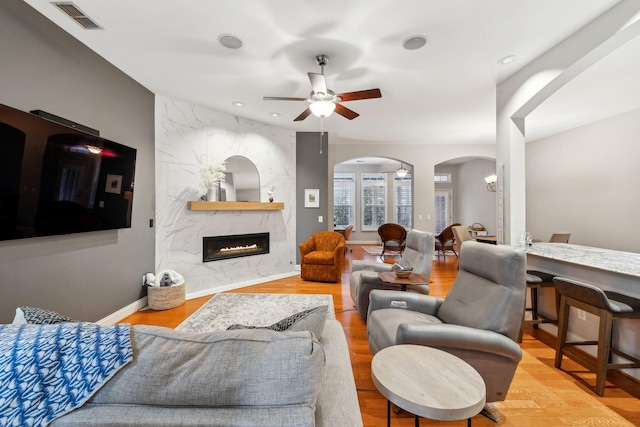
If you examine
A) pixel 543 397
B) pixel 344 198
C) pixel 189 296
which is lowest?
pixel 543 397

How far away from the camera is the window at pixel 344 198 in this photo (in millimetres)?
10242

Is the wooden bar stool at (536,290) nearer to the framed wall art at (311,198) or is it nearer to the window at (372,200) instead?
the framed wall art at (311,198)

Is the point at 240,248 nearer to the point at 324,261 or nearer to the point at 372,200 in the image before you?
the point at 324,261

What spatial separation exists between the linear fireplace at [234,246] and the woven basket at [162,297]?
770 millimetres

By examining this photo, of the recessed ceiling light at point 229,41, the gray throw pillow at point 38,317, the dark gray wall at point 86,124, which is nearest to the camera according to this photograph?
the gray throw pillow at point 38,317

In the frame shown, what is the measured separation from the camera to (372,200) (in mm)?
10219

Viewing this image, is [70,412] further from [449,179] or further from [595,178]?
[449,179]

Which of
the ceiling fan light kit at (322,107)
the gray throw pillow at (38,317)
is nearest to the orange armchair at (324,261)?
the ceiling fan light kit at (322,107)

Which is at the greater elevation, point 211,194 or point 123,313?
point 211,194

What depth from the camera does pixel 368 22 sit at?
2.34m

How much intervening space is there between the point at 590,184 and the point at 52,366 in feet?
24.3

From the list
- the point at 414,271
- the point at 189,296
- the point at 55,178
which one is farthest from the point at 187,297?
the point at 414,271

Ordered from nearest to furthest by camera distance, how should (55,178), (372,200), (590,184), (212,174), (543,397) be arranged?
(543,397) → (55,178) → (212,174) → (590,184) → (372,200)

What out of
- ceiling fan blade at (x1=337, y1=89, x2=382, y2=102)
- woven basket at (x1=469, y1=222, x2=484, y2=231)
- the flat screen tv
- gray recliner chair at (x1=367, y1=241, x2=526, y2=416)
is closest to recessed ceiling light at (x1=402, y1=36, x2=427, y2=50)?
ceiling fan blade at (x1=337, y1=89, x2=382, y2=102)
